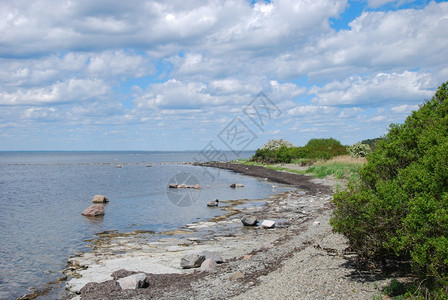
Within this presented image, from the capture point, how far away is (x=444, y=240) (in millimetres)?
5609

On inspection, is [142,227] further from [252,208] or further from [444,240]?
[444,240]

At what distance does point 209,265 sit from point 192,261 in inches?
31.0

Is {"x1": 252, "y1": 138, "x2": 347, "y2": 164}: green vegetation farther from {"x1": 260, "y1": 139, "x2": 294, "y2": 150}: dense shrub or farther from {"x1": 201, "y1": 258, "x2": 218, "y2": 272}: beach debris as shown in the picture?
{"x1": 201, "y1": 258, "x2": 218, "y2": 272}: beach debris

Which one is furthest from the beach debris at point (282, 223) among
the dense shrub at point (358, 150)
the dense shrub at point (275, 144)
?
the dense shrub at point (275, 144)

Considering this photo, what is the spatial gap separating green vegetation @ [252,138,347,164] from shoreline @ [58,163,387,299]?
41.9 m

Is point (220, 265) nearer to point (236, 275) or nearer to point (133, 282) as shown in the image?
point (236, 275)

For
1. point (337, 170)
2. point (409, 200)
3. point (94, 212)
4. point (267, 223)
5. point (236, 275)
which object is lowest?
point (94, 212)

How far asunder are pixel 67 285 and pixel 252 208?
17193 millimetres

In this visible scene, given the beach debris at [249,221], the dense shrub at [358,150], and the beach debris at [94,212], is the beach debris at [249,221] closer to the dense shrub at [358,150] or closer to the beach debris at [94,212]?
the beach debris at [94,212]

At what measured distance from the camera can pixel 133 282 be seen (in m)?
10.4

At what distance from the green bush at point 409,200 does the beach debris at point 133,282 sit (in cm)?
558

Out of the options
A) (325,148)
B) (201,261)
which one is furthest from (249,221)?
(325,148)

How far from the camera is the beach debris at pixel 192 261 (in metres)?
12.3

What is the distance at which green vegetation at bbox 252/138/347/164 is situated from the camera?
206ft
